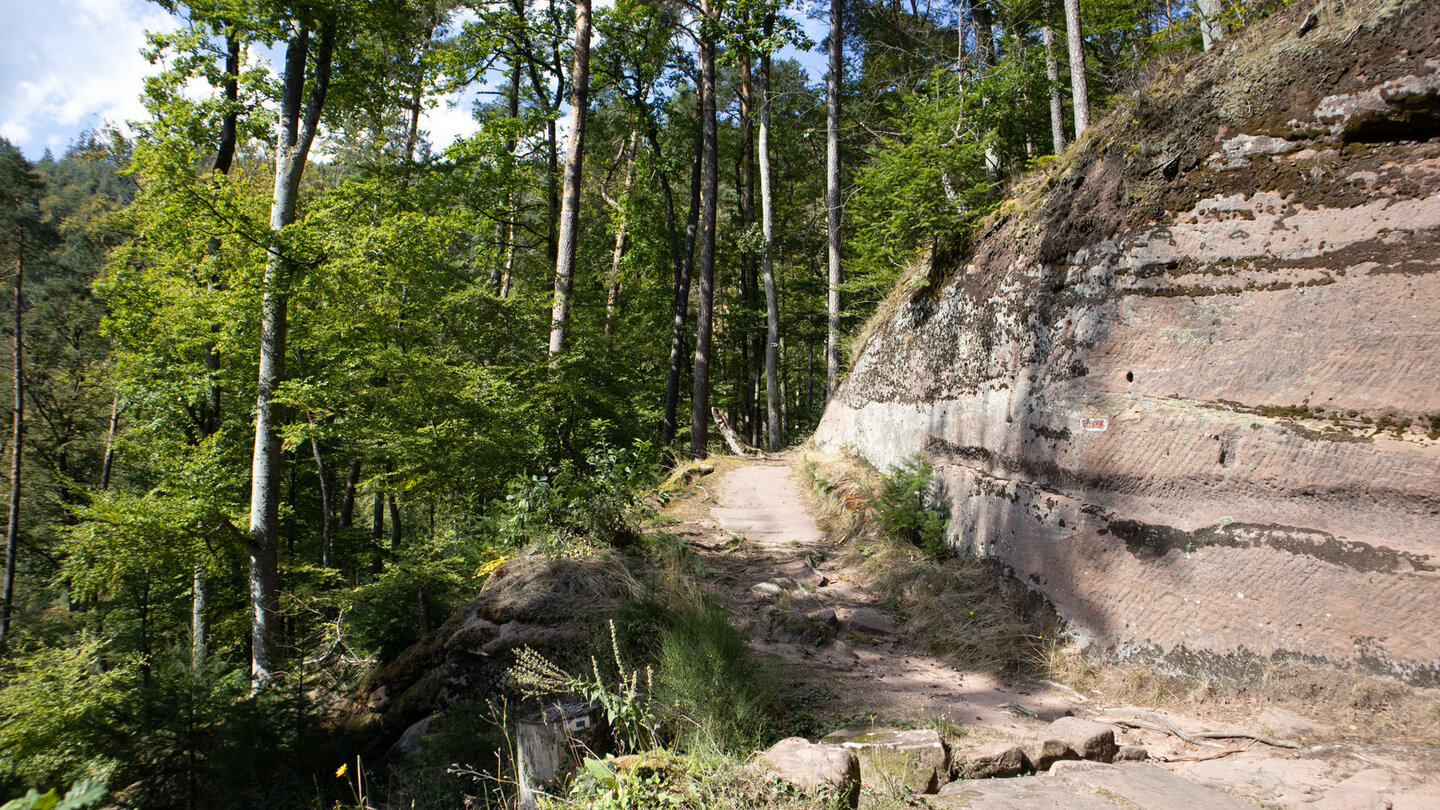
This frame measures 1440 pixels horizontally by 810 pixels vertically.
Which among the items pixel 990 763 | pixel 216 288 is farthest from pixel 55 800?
pixel 216 288

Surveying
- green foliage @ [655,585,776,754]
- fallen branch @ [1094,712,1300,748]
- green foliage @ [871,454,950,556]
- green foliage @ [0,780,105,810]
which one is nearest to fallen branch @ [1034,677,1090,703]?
fallen branch @ [1094,712,1300,748]

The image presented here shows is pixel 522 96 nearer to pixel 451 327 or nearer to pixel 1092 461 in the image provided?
pixel 451 327

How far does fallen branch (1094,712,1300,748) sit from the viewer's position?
3363mm

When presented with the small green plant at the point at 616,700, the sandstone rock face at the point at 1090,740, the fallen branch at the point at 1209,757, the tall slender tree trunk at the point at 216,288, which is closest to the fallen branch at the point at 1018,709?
the sandstone rock face at the point at 1090,740

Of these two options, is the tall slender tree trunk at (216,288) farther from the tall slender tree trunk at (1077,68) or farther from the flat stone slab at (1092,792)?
the tall slender tree trunk at (1077,68)

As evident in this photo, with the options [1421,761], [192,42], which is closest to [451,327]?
[192,42]

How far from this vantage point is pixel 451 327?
10789 millimetres

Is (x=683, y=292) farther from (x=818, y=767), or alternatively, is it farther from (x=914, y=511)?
(x=818, y=767)

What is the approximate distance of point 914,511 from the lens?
686cm

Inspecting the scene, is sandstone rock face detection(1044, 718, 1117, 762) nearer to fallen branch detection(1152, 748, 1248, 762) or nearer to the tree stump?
fallen branch detection(1152, 748, 1248, 762)

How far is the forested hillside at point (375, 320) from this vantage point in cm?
643

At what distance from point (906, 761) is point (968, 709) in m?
1.37

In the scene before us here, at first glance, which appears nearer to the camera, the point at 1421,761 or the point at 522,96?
the point at 1421,761

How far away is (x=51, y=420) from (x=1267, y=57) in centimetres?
3131
